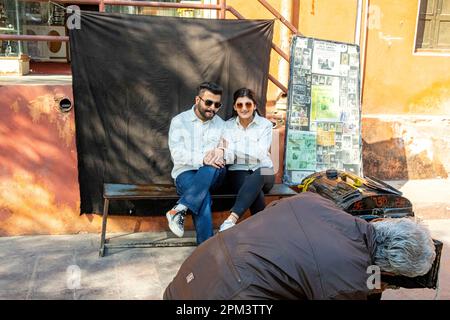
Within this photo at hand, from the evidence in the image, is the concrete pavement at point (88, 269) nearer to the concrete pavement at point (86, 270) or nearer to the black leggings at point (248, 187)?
the concrete pavement at point (86, 270)

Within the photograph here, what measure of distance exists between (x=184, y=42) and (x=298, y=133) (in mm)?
1587

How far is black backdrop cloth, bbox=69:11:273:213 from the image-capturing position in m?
4.52

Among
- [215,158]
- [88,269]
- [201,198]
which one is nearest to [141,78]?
[215,158]

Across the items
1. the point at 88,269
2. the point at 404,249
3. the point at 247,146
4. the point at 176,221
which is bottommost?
the point at 88,269

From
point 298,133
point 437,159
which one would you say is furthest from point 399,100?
point 298,133

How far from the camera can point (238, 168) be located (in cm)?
455

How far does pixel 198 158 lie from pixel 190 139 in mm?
226

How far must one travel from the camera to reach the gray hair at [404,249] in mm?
2148

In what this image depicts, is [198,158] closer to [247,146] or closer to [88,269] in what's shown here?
[247,146]

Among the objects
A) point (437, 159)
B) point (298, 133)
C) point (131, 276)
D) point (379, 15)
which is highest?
point (379, 15)

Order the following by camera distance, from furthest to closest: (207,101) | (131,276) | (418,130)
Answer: (418,130)
(207,101)
(131,276)

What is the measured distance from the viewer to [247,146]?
4.50 meters

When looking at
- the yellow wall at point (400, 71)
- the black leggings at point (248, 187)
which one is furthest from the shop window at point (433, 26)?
the black leggings at point (248, 187)

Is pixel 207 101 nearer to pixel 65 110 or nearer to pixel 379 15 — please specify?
pixel 65 110
